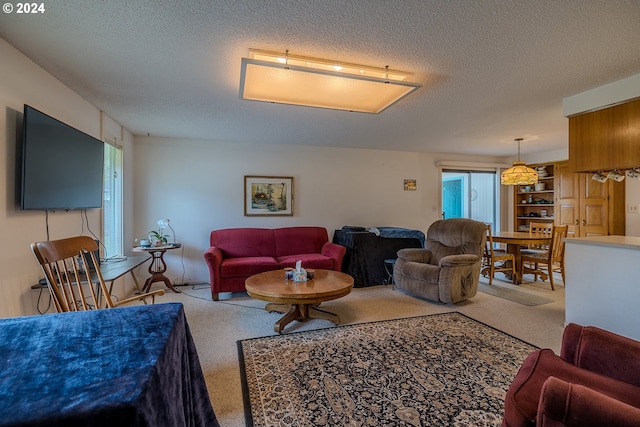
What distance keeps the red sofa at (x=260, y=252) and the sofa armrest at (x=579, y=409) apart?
335 centimetres

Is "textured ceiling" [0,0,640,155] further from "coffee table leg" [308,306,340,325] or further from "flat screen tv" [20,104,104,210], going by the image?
"coffee table leg" [308,306,340,325]

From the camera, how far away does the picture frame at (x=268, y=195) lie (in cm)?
500

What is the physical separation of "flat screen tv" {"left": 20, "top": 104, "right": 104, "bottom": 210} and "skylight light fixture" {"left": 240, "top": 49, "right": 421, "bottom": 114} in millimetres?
1457

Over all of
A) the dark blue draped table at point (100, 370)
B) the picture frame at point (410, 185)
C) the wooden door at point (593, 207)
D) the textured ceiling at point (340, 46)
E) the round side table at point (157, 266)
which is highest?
the textured ceiling at point (340, 46)

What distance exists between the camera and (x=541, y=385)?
1.24 meters

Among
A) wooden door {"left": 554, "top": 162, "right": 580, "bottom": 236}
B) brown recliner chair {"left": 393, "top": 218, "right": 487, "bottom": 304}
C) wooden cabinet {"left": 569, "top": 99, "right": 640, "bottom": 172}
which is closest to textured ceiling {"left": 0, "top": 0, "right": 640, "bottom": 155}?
wooden cabinet {"left": 569, "top": 99, "right": 640, "bottom": 172}

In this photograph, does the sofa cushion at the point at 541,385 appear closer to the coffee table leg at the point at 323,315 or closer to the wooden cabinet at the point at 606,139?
the coffee table leg at the point at 323,315

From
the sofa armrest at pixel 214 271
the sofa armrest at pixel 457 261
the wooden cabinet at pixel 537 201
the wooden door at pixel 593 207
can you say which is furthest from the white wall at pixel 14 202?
the wooden cabinet at pixel 537 201

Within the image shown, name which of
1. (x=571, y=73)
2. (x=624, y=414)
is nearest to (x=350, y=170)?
(x=571, y=73)

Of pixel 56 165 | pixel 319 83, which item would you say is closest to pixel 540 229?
pixel 319 83

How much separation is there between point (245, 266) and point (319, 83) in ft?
8.23

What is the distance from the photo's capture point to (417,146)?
5.41 metres

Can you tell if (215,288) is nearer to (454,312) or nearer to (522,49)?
(454,312)

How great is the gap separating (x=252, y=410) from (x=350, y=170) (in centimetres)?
438
